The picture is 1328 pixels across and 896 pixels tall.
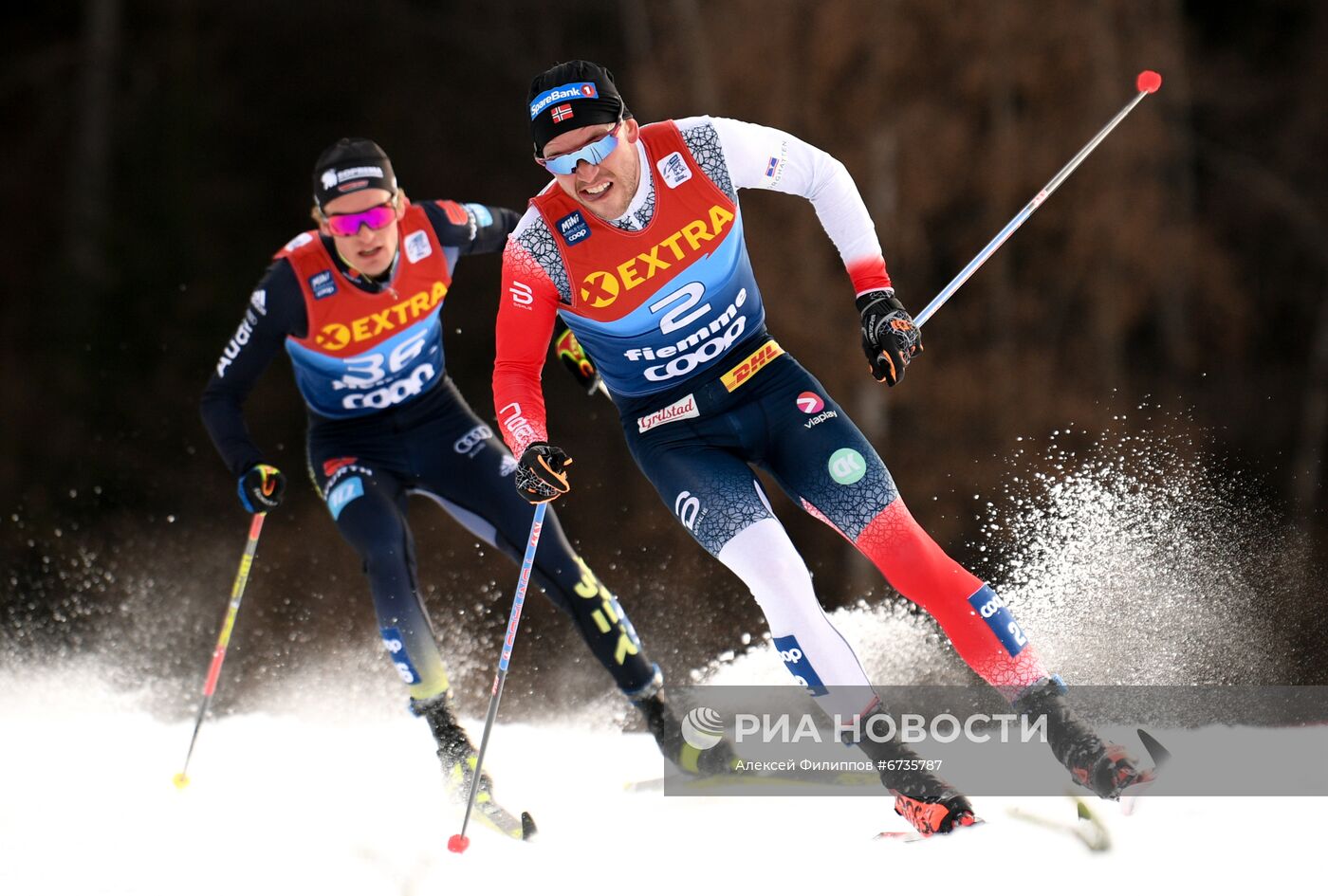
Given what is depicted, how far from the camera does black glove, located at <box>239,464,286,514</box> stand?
407 cm

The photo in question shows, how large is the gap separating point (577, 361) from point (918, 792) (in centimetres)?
179

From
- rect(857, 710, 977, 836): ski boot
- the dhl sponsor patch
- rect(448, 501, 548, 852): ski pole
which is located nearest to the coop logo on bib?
rect(448, 501, 548, 852): ski pole

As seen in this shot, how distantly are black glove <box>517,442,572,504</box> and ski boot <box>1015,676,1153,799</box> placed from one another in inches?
50.1

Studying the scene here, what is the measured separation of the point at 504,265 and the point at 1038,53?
762cm

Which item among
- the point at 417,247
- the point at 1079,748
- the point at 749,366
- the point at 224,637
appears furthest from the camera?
the point at 224,637

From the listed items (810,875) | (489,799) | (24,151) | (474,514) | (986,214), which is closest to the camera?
(810,875)

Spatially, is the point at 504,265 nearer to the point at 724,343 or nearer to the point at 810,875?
the point at 724,343

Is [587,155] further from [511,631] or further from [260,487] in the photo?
[260,487]

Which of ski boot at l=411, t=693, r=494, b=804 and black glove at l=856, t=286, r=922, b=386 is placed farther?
ski boot at l=411, t=693, r=494, b=804

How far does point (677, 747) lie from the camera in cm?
415

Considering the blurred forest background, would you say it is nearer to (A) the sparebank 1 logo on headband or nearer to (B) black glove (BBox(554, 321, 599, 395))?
(B) black glove (BBox(554, 321, 599, 395))

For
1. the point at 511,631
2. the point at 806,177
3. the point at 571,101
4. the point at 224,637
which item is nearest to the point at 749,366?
the point at 806,177

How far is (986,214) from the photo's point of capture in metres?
9.63

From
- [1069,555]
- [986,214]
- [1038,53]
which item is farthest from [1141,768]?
[1038,53]
